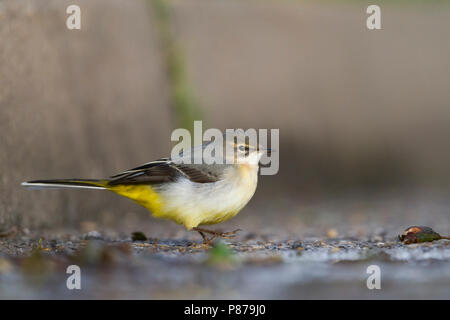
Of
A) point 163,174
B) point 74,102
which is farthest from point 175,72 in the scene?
point 163,174

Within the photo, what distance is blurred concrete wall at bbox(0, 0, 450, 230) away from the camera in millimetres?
7938

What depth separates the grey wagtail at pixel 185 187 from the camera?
6.21 metres

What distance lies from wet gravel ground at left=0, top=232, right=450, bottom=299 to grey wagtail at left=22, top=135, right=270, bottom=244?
389 millimetres

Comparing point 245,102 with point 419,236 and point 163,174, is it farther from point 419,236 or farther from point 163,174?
point 419,236

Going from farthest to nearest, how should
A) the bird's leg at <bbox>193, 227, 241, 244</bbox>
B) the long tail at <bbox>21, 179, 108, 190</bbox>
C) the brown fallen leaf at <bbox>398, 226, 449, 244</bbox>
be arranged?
the bird's leg at <bbox>193, 227, 241, 244</bbox>
the long tail at <bbox>21, 179, 108, 190</bbox>
the brown fallen leaf at <bbox>398, 226, 449, 244</bbox>

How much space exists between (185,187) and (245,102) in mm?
6068

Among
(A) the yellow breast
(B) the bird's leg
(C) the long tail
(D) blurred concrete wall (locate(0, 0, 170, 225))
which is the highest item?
(D) blurred concrete wall (locate(0, 0, 170, 225))

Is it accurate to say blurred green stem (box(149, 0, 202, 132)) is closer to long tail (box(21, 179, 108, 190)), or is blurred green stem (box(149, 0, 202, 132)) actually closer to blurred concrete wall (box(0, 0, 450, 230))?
blurred concrete wall (box(0, 0, 450, 230))

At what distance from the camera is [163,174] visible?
6.36 meters

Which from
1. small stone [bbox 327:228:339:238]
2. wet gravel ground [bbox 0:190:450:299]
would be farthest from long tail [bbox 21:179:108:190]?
small stone [bbox 327:228:339:238]

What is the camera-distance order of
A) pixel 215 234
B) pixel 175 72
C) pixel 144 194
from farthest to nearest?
pixel 175 72 < pixel 215 234 < pixel 144 194

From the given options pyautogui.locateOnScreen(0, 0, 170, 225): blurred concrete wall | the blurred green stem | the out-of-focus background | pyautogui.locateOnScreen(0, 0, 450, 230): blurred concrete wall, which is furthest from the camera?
the blurred green stem
